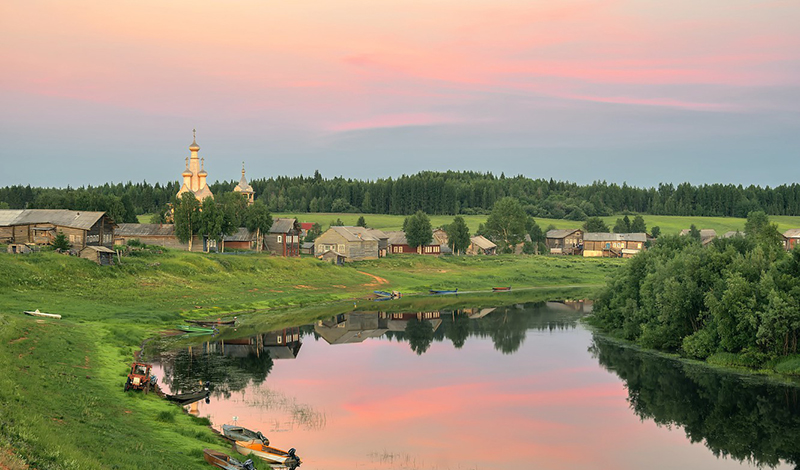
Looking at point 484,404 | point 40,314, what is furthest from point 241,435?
point 40,314

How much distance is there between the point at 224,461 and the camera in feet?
90.2

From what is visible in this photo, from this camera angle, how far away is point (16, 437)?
74.2 feet

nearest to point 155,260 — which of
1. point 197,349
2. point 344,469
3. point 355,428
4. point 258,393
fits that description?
point 197,349

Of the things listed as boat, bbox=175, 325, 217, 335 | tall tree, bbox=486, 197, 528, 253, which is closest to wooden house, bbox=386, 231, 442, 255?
tall tree, bbox=486, 197, 528, 253

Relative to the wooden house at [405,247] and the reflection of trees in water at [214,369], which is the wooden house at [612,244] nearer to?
the wooden house at [405,247]

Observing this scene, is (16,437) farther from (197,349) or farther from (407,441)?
(197,349)

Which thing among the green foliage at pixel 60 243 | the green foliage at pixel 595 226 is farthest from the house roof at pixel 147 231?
the green foliage at pixel 595 226

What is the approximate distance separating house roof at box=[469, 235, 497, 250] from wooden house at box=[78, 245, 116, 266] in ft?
311

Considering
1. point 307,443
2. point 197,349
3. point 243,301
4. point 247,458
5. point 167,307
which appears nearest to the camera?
point 247,458

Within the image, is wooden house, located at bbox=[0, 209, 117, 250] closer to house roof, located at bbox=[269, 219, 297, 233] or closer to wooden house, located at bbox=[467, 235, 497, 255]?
house roof, located at bbox=[269, 219, 297, 233]

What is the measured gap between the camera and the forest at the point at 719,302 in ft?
164

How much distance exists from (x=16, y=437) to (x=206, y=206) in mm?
86746

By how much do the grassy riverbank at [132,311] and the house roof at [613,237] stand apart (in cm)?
2483

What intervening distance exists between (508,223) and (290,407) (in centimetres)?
13058
